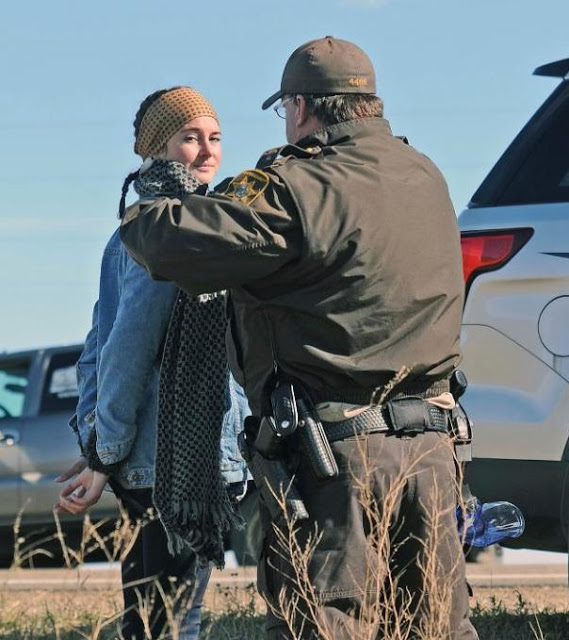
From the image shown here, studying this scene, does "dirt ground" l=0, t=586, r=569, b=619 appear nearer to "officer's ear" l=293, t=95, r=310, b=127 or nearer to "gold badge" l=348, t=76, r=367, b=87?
"officer's ear" l=293, t=95, r=310, b=127

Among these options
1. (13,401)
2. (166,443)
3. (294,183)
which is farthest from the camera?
(13,401)

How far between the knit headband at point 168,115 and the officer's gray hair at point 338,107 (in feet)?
1.88

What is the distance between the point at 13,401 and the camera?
1079cm

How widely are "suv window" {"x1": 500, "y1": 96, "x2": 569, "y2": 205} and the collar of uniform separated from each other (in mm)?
1427

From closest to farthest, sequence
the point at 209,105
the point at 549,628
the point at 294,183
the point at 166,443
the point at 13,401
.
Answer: the point at 294,183
the point at 166,443
the point at 209,105
the point at 549,628
the point at 13,401

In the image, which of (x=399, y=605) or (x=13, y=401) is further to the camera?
(x=13, y=401)

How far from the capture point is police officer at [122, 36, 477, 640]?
→ 3.21 metres

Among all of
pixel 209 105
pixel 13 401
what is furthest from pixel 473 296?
pixel 13 401

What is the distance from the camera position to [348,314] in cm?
329

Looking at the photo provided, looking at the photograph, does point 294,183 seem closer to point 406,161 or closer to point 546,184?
point 406,161

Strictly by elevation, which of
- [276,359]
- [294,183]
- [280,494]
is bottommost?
[280,494]

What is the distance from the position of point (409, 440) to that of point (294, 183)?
694 millimetres

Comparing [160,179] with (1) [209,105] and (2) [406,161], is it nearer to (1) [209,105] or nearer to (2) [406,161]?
(1) [209,105]

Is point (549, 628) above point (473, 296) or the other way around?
the other way around
